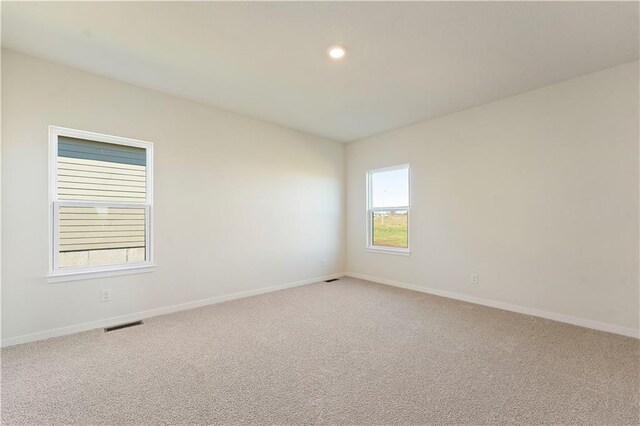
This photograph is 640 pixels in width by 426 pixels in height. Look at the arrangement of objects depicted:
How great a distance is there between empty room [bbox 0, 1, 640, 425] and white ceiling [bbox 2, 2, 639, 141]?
0.08 feet

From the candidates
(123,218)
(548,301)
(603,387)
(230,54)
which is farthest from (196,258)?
(548,301)

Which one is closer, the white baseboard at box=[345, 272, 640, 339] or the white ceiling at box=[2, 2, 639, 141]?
the white ceiling at box=[2, 2, 639, 141]

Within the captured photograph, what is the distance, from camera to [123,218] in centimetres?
315

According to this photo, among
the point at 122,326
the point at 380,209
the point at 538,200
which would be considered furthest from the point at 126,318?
the point at 538,200

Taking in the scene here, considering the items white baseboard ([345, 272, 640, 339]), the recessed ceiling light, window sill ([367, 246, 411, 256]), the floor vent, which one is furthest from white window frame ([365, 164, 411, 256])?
the floor vent

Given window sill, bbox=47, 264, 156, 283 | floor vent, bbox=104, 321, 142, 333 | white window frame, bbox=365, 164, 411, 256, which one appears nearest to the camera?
window sill, bbox=47, 264, 156, 283

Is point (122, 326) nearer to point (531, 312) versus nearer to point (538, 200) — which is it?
point (531, 312)

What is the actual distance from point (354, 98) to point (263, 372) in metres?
3.02

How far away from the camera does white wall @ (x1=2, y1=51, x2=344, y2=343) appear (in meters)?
2.55

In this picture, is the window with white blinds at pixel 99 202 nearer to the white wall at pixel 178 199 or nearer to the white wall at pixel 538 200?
the white wall at pixel 178 199

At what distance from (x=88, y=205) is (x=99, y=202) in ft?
0.31

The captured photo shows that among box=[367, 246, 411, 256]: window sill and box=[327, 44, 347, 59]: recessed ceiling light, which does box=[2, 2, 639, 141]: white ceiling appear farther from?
box=[367, 246, 411, 256]: window sill

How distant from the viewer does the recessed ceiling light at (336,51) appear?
7.96 feet

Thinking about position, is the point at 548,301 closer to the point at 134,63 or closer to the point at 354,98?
the point at 354,98
